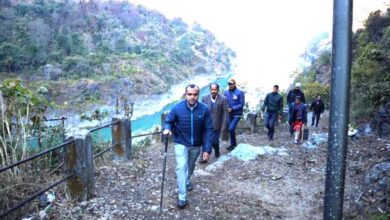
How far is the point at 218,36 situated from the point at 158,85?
6070 cm

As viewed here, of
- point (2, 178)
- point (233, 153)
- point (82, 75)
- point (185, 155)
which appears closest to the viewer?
point (2, 178)

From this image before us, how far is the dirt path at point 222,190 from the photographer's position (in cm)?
468

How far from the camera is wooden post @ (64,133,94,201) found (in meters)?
4.69

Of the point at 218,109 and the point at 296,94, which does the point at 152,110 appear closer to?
the point at 296,94

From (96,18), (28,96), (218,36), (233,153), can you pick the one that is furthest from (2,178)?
(218,36)

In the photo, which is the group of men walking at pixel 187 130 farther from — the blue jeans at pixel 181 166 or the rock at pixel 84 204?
the rock at pixel 84 204

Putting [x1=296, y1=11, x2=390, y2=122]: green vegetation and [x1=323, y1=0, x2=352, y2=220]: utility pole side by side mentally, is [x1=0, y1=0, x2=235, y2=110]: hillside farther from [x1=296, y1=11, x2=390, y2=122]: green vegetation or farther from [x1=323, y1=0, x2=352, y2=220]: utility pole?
[x1=323, y1=0, x2=352, y2=220]: utility pole

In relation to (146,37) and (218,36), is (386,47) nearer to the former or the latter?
(146,37)

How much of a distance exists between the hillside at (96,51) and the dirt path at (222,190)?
77.8 feet

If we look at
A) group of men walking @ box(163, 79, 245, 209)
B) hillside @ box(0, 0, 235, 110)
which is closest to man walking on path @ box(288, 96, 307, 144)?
group of men walking @ box(163, 79, 245, 209)

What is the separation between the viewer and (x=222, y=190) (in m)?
5.69

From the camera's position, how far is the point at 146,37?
8069 cm

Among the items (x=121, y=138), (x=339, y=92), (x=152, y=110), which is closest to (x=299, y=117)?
(x=121, y=138)

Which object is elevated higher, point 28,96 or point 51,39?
point 51,39
